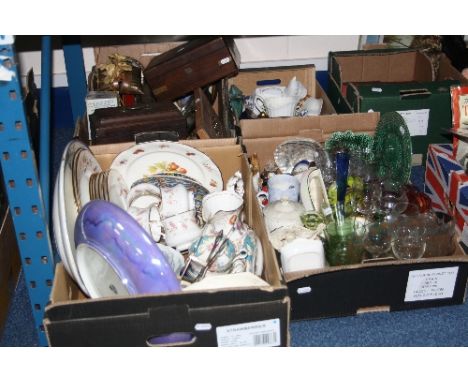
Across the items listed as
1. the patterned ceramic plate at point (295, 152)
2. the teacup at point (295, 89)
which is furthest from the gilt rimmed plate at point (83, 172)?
the teacup at point (295, 89)

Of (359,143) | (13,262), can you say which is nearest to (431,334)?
(359,143)

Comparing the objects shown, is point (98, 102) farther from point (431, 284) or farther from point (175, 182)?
point (431, 284)

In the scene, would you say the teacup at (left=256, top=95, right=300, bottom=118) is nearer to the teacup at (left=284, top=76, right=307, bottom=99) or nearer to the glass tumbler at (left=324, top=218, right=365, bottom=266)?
the teacup at (left=284, top=76, right=307, bottom=99)

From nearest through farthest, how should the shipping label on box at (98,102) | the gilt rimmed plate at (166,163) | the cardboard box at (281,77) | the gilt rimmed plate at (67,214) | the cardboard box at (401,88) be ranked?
1. the gilt rimmed plate at (67,214)
2. the gilt rimmed plate at (166,163)
3. the shipping label on box at (98,102)
4. the cardboard box at (401,88)
5. the cardboard box at (281,77)

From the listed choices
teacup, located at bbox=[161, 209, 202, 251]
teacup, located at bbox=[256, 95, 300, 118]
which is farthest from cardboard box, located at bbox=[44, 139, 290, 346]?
teacup, located at bbox=[256, 95, 300, 118]

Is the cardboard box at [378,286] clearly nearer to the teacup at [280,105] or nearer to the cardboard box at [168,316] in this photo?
the cardboard box at [168,316]

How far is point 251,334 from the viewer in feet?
3.42

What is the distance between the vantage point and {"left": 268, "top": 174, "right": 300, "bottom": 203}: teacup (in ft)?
4.81

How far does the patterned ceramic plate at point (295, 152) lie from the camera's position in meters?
1.60

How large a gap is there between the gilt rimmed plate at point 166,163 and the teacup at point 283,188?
0.42ft

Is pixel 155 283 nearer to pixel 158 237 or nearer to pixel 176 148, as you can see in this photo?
pixel 158 237

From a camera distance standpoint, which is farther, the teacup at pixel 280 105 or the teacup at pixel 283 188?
the teacup at pixel 280 105

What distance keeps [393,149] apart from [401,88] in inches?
14.6

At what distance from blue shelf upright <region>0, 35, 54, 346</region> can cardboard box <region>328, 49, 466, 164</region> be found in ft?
3.47
